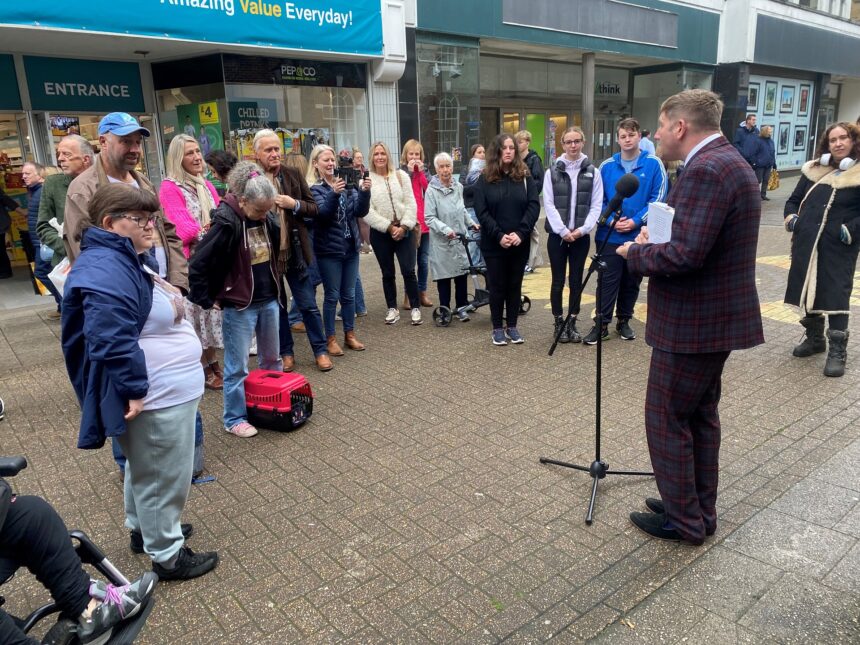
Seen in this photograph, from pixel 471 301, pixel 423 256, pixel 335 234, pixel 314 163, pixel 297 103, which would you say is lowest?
pixel 471 301

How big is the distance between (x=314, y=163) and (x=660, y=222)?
12.7 ft

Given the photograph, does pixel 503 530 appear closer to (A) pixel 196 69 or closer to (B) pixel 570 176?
(B) pixel 570 176

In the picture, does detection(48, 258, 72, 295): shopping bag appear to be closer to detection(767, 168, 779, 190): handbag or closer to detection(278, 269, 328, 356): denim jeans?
detection(278, 269, 328, 356): denim jeans

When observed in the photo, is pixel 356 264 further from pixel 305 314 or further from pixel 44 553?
pixel 44 553

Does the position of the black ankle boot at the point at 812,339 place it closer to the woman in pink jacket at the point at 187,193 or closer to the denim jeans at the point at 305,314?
the denim jeans at the point at 305,314

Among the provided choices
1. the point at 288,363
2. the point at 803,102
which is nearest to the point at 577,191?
the point at 288,363

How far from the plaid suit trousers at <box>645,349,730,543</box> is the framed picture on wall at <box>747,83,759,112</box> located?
22749 millimetres

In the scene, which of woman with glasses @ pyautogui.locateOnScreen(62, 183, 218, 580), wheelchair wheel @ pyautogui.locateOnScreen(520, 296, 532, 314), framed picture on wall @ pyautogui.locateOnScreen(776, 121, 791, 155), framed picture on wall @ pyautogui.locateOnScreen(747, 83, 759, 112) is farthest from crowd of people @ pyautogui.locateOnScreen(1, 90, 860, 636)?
framed picture on wall @ pyautogui.locateOnScreen(776, 121, 791, 155)

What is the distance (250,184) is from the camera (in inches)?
162

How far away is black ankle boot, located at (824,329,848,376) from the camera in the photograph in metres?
5.39

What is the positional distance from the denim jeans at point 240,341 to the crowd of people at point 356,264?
0.01m

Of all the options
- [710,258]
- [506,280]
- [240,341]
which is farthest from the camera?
[506,280]

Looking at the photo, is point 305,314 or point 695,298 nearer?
point 695,298

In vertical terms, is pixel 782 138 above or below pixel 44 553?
above
